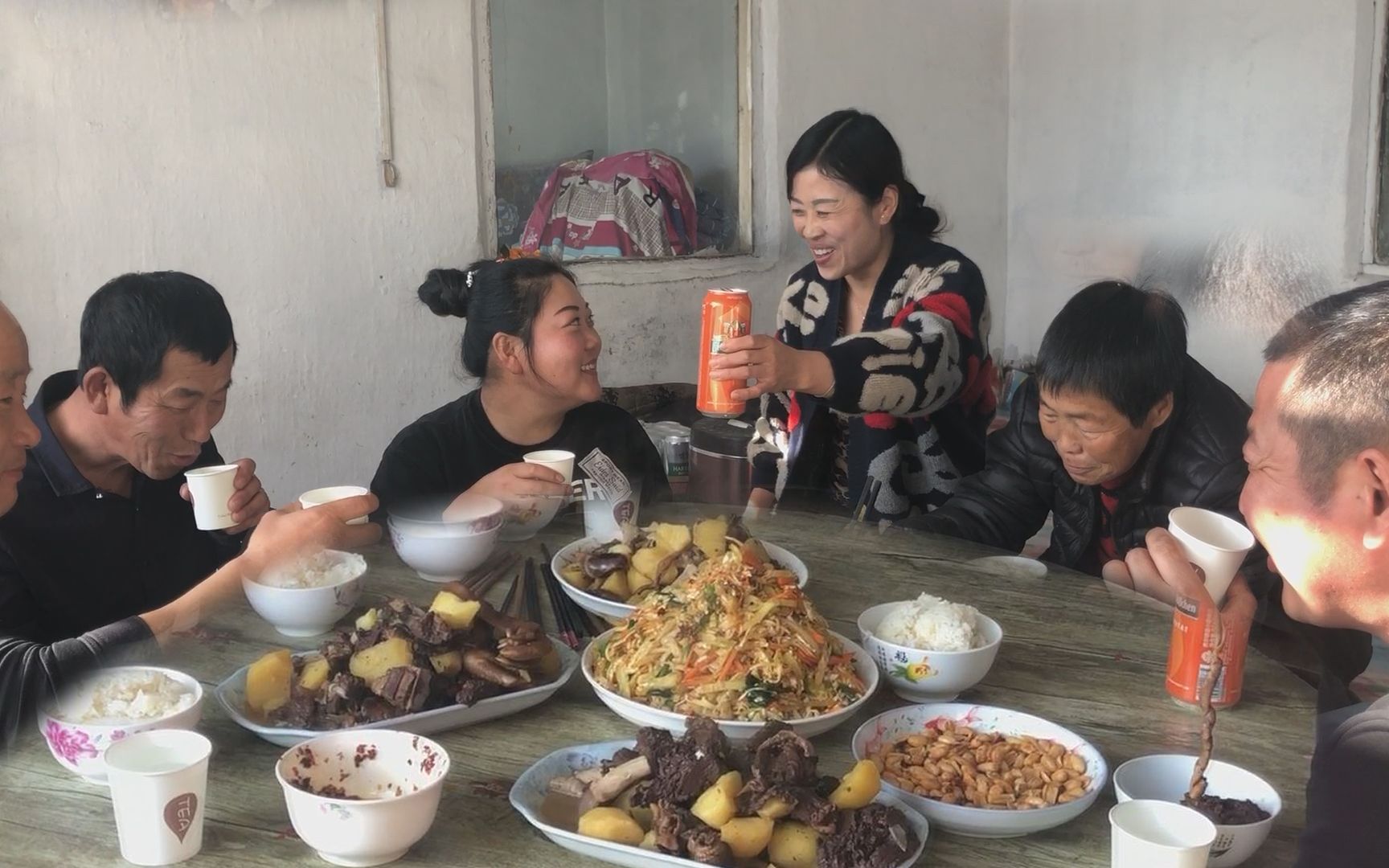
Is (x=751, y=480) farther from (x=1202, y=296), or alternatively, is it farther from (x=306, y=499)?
(x=306, y=499)

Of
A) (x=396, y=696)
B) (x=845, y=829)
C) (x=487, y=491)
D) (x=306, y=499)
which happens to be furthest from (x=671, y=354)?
(x=845, y=829)

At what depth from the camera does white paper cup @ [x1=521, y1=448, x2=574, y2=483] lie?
1787 mm

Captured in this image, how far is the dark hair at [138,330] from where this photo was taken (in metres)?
1.59

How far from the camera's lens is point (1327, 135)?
2393 mm

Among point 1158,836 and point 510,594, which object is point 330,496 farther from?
point 1158,836

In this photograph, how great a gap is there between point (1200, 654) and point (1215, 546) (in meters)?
0.12

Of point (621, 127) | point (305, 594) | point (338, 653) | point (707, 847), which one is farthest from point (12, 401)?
point (621, 127)

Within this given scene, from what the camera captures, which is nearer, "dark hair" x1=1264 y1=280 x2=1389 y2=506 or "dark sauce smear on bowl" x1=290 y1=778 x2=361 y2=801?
"dark hair" x1=1264 y1=280 x2=1389 y2=506

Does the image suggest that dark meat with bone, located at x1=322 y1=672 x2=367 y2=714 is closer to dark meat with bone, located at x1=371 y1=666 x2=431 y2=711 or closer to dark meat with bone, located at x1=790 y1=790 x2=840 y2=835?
dark meat with bone, located at x1=371 y1=666 x2=431 y2=711

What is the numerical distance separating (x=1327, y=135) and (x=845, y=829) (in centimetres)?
216

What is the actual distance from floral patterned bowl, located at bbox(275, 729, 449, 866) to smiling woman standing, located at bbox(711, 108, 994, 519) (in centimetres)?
113

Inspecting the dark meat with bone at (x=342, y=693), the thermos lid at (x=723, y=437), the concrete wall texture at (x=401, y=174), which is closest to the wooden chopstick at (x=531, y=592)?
the dark meat with bone at (x=342, y=693)

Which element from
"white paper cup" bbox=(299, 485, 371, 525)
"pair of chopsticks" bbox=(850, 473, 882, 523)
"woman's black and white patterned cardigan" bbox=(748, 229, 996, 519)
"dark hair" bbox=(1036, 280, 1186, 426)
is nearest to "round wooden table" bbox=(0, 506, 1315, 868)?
"white paper cup" bbox=(299, 485, 371, 525)

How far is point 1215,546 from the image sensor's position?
120cm
